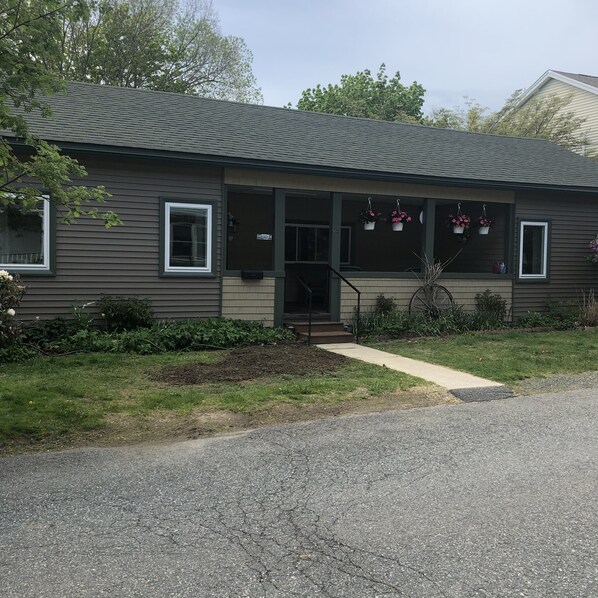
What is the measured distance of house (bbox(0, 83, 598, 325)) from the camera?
10719 mm

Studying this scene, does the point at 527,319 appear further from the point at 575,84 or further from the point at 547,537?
the point at 575,84

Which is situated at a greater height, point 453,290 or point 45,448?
point 453,290

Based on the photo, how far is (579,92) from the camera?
2859 cm

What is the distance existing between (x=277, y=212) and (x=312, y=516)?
885cm

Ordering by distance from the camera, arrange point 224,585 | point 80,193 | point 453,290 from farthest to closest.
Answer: point 453,290 → point 80,193 → point 224,585

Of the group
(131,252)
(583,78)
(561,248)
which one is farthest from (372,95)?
(131,252)

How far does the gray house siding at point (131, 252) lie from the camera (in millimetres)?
10547

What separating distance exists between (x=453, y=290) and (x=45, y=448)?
1041 cm

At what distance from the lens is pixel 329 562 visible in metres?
3.19

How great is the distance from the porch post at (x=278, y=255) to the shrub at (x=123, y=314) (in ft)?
8.27

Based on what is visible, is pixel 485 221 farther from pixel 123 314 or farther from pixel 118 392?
pixel 118 392

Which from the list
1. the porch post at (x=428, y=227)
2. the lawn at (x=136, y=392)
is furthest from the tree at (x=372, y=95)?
the lawn at (x=136, y=392)

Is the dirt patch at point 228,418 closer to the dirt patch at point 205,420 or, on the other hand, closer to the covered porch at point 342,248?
the dirt patch at point 205,420

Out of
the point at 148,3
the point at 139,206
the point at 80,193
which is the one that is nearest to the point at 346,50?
the point at 148,3
